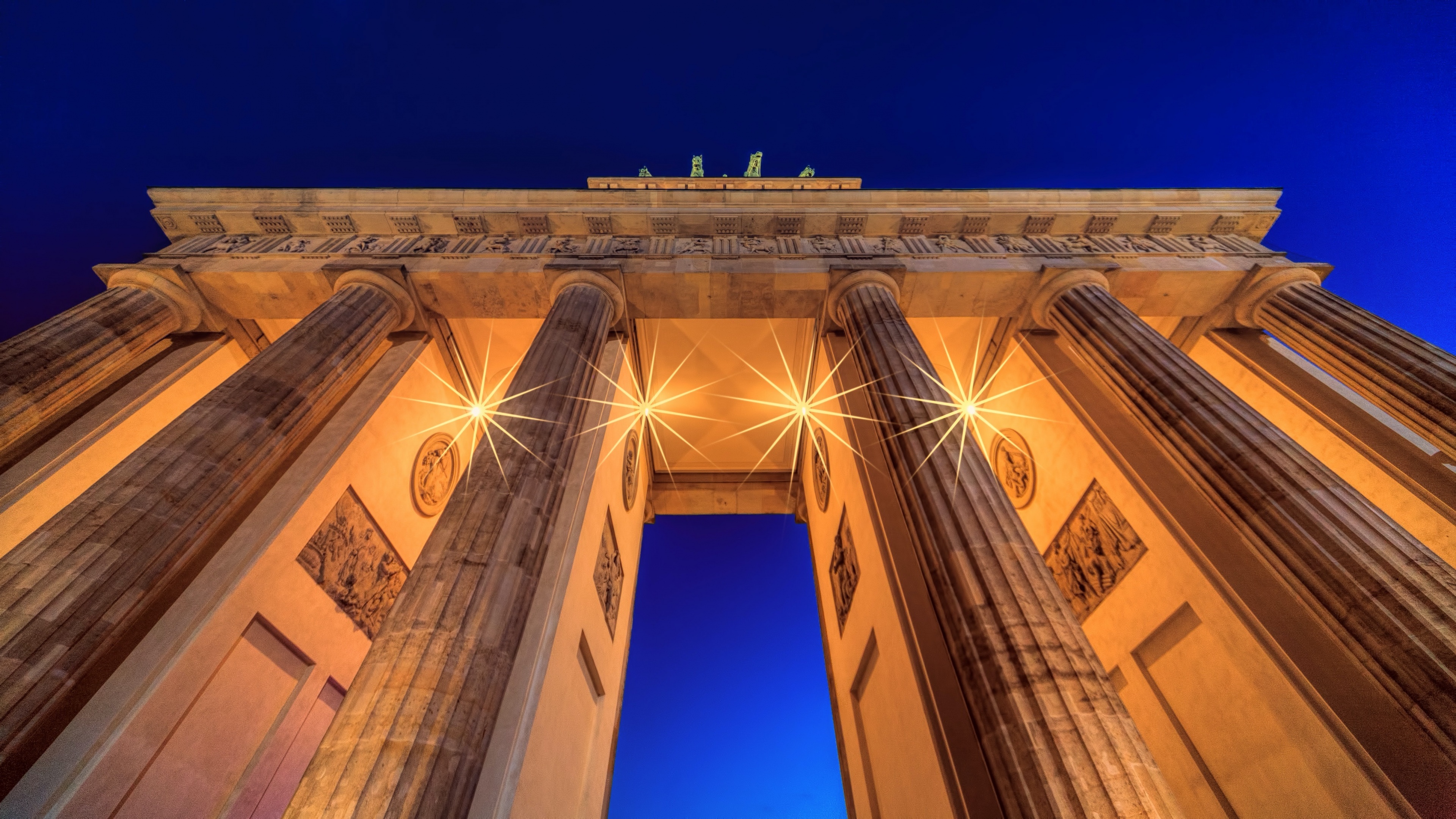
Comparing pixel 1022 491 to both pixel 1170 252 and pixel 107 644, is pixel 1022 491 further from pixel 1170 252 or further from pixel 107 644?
pixel 107 644

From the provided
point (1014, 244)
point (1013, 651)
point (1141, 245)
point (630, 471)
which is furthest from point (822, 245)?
point (1013, 651)

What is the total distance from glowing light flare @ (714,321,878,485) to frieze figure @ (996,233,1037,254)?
4.60 m

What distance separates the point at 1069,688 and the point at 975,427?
364 inches

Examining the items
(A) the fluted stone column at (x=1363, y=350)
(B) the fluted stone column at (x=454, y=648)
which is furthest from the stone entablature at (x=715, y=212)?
(B) the fluted stone column at (x=454, y=648)

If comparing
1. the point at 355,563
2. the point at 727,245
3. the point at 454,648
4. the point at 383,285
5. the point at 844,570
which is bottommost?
the point at 454,648

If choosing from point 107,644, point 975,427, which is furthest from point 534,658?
point 975,427

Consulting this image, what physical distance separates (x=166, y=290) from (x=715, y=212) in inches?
405

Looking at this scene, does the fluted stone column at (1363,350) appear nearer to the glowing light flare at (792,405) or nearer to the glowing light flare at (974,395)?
the glowing light flare at (974,395)

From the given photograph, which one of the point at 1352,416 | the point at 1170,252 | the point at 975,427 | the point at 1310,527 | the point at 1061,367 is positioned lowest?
the point at 1310,527

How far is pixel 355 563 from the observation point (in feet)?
26.4

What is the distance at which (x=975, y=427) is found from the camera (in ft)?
41.1

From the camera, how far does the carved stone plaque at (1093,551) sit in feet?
26.2

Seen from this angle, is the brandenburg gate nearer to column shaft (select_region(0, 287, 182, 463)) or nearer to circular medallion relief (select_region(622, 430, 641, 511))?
column shaft (select_region(0, 287, 182, 463))

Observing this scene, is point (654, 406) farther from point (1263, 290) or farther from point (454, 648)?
point (1263, 290)
